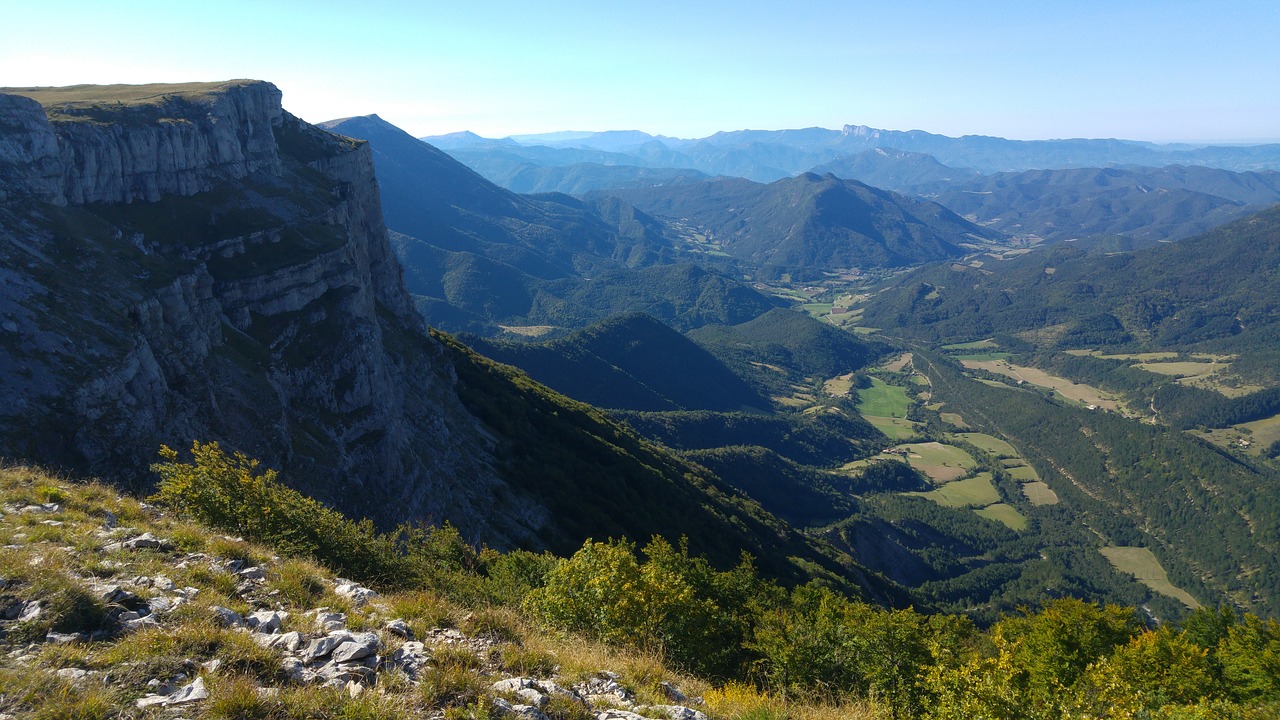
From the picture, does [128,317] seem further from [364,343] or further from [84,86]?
[84,86]

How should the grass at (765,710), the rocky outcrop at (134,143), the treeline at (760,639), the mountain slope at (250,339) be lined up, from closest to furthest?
the grass at (765,710)
the treeline at (760,639)
the mountain slope at (250,339)
the rocky outcrop at (134,143)

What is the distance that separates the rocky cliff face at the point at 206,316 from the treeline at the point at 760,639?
44.6 feet

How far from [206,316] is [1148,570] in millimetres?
259869

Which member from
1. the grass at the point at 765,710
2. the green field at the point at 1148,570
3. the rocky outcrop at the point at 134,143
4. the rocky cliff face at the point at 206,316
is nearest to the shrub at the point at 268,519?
the grass at the point at 765,710

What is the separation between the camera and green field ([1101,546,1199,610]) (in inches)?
6959

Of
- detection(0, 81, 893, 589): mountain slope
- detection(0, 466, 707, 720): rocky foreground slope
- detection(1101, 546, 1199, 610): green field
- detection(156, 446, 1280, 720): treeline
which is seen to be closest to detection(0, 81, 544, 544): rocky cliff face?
detection(0, 81, 893, 589): mountain slope

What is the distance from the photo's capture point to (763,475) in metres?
175

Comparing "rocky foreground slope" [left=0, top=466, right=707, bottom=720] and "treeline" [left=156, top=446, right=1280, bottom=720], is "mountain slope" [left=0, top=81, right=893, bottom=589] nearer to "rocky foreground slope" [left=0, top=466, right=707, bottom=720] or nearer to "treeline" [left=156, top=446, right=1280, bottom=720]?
"treeline" [left=156, top=446, right=1280, bottom=720]

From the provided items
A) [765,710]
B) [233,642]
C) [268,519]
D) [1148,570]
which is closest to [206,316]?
[268,519]

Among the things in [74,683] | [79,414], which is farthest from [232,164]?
[74,683]

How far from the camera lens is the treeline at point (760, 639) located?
2058 centimetres

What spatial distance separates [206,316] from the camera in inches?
1800

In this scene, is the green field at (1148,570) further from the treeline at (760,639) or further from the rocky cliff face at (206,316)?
the rocky cliff face at (206,316)

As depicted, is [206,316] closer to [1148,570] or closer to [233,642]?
[233,642]
